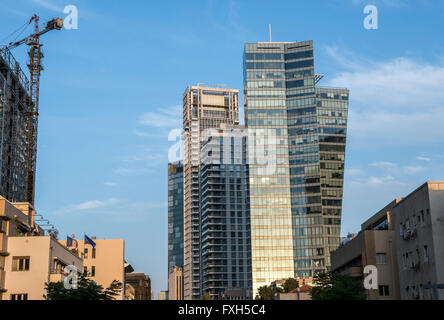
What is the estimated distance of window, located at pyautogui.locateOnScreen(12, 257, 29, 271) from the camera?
8044 centimetres

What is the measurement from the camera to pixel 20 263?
80.8 m

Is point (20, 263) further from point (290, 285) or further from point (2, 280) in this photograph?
point (290, 285)

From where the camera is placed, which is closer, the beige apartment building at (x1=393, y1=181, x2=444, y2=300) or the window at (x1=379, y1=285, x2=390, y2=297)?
the beige apartment building at (x1=393, y1=181, x2=444, y2=300)

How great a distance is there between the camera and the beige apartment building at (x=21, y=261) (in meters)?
79.3

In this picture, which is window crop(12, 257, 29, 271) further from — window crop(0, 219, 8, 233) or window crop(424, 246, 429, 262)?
window crop(424, 246, 429, 262)

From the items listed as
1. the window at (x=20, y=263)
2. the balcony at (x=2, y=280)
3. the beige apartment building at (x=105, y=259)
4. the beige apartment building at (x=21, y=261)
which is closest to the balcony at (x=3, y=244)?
the beige apartment building at (x=21, y=261)

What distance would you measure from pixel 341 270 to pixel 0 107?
90752 mm

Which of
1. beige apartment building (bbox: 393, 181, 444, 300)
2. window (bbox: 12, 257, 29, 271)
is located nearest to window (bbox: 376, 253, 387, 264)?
beige apartment building (bbox: 393, 181, 444, 300)

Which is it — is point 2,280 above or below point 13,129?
below

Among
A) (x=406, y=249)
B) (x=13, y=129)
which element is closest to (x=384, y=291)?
(x=406, y=249)

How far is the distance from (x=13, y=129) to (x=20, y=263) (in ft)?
300

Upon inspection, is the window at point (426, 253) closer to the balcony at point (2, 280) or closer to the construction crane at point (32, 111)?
the balcony at point (2, 280)

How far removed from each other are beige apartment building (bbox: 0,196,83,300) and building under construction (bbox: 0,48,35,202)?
2802 inches
